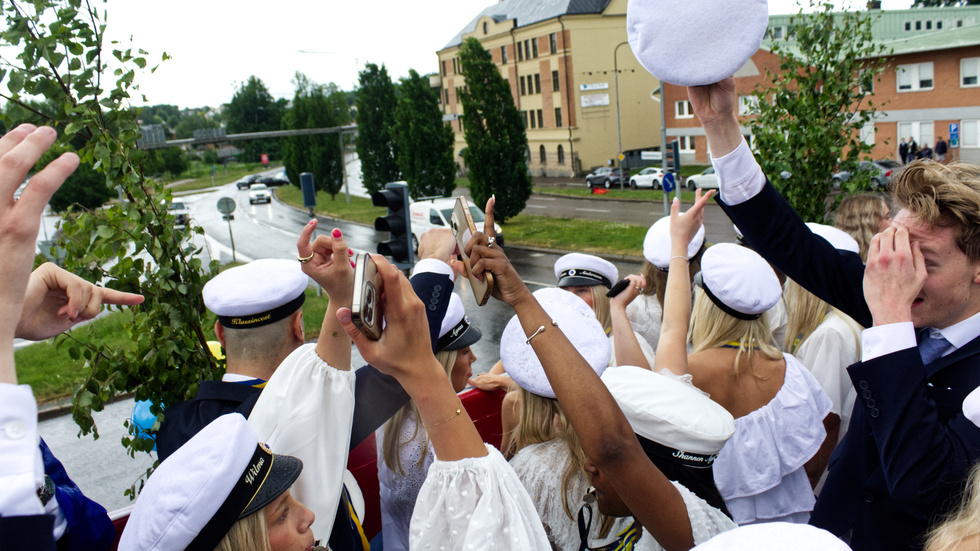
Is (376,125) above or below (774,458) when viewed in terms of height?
above

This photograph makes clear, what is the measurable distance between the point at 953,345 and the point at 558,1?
50.0m

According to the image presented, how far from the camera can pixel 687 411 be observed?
6.28 feet

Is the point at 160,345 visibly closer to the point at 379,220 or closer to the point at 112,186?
the point at 112,186

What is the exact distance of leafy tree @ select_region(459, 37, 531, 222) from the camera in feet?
87.7

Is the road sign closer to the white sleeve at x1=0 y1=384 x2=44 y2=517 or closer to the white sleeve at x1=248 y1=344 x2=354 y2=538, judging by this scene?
the white sleeve at x1=248 y1=344 x2=354 y2=538

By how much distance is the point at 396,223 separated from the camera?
6.82 metres

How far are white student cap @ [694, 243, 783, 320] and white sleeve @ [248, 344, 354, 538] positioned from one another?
1704 millimetres

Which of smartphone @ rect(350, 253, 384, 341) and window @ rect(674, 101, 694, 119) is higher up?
window @ rect(674, 101, 694, 119)

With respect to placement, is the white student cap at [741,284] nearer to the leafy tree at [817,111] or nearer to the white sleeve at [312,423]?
the white sleeve at [312,423]

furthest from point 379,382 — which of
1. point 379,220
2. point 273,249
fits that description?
point 273,249

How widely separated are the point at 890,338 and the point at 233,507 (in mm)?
1765

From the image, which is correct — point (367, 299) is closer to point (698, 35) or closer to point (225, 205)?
point (698, 35)

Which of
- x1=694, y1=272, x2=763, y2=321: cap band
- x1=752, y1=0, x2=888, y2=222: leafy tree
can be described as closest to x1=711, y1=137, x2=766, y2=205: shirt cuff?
x1=694, y1=272, x2=763, y2=321: cap band

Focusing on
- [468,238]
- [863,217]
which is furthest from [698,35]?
[863,217]
